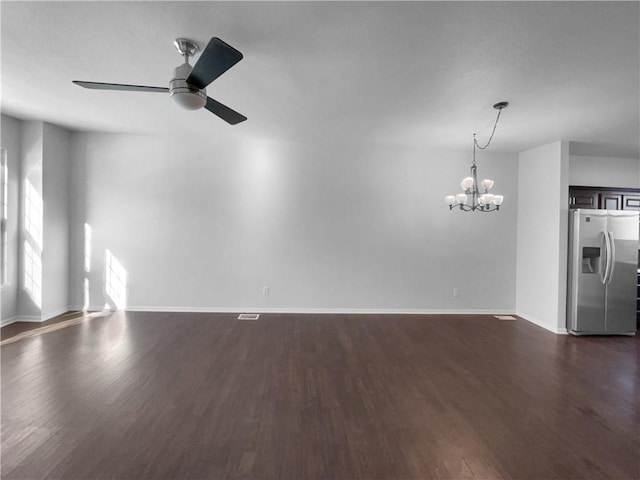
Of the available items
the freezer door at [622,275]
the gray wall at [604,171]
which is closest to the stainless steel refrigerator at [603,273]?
the freezer door at [622,275]

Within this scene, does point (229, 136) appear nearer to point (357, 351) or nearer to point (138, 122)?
point (138, 122)

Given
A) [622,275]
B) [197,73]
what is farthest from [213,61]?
[622,275]

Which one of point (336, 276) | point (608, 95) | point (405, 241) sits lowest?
point (336, 276)

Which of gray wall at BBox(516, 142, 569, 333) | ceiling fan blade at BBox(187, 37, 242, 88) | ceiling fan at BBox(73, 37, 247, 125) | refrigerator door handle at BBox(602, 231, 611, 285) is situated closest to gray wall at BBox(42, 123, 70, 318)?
ceiling fan at BBox(73, 37, 247, 125)

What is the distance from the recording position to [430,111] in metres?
3.54

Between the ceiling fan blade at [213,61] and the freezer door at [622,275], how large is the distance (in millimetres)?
5306

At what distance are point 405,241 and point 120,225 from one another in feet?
15.2

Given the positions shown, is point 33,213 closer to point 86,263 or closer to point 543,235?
point 86,263

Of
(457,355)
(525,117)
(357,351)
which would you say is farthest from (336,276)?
(525,117)

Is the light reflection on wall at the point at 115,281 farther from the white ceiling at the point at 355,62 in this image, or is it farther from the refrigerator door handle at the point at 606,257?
the refrigerator door handle at the point at 606,257

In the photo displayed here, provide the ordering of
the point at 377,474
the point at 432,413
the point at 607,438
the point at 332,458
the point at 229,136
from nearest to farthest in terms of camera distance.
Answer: the point at 377,474 → the point at 332,458 → the point at 607,438 → the point at 432,413 → the point at 229,136

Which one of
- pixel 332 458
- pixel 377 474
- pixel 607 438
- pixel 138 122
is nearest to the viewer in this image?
pixel 377 474

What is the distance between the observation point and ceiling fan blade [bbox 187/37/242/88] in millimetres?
1663

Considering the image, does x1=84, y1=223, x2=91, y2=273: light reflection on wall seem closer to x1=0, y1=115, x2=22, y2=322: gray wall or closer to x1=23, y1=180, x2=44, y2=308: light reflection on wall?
x1=23, y1=180, x2=44, y2=308: light reflection on wall
